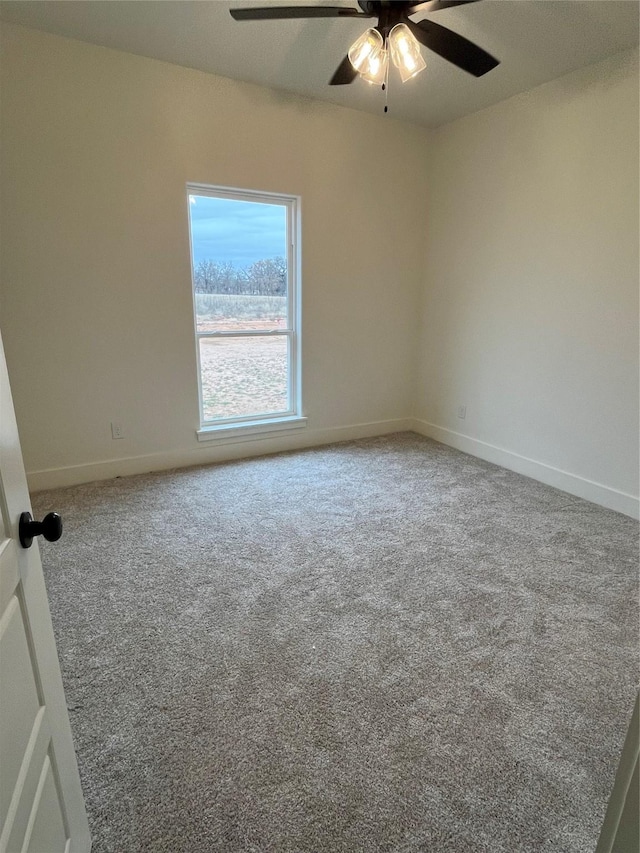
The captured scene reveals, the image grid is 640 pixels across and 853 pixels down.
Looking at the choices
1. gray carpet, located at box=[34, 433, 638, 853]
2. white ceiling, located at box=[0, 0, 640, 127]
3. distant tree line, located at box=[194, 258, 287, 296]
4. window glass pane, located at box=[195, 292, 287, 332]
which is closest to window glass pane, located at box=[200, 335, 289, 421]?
window glass pane, located at box=[195, 292, 287, 332]

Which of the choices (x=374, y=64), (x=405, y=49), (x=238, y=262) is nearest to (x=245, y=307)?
(x=238, y=262)

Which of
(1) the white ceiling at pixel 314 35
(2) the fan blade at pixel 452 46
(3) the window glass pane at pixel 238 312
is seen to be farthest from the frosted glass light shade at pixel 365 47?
(3) the window glass pane at pixel 238 312

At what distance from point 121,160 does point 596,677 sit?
3.72 meters

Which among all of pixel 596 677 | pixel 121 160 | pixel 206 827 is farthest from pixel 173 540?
pixel 121 160

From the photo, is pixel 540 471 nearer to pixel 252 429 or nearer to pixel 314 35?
pixel 252 429

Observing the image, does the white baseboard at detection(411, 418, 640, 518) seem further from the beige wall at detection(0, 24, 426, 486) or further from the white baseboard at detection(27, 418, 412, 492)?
the beige wall at detection(0, 24, 426, 486)

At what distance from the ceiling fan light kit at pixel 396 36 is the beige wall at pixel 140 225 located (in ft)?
4.31

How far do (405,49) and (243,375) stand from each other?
240 centimetres

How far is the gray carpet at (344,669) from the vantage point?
118 centimetres

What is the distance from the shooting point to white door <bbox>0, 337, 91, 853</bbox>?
674 millimetres

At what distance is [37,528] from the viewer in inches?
31.7

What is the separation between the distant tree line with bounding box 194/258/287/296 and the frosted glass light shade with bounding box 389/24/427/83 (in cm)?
177

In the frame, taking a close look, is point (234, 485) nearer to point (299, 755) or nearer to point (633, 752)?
point (299, 755)

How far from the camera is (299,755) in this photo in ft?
4.32
